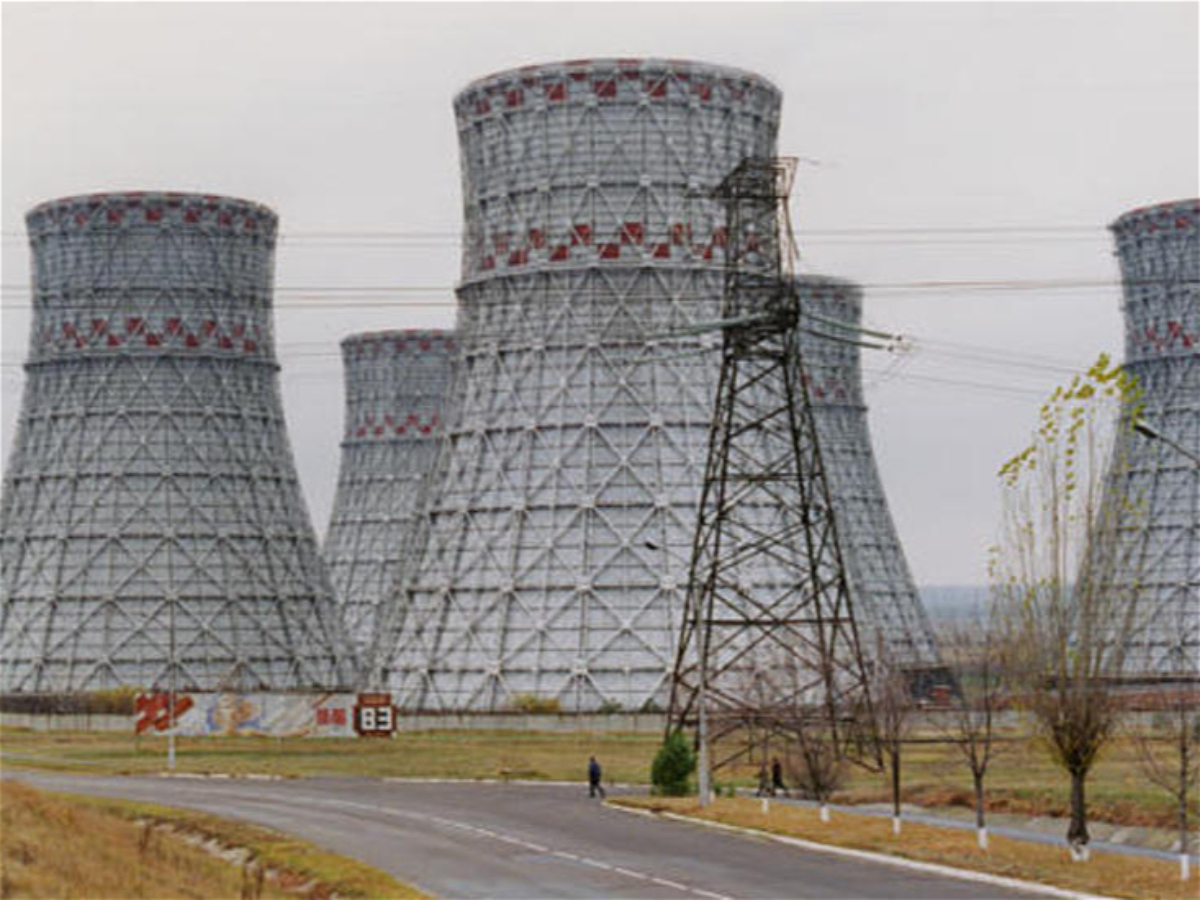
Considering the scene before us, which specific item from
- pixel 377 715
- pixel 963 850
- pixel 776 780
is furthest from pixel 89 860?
pixel 377 715

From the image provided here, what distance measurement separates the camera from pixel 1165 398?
95.1 m

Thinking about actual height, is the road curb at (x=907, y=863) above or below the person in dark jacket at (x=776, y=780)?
below

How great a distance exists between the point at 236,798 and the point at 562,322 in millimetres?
30336

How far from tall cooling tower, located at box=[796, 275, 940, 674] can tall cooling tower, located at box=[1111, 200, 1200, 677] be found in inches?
561

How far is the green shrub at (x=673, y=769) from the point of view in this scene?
53.3 metres

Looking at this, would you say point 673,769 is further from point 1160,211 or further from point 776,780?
point 1160,211

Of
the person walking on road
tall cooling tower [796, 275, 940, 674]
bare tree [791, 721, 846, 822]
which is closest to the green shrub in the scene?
the person walking on road

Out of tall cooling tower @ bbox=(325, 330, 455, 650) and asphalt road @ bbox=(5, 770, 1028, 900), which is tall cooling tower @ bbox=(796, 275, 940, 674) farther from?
asphalt road @ bbox=(5, 770, 1028, 900)

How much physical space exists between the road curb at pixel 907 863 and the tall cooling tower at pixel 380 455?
253 ft

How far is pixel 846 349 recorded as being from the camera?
406ft

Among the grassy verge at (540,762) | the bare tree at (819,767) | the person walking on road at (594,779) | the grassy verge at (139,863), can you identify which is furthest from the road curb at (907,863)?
the grassy verge at (139,863)

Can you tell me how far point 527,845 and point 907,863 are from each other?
→ 7.75 meters

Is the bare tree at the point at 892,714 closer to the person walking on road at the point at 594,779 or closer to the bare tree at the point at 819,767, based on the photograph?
the bare tree at the point at 819,767

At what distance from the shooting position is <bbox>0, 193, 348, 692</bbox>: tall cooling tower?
91938 mm
